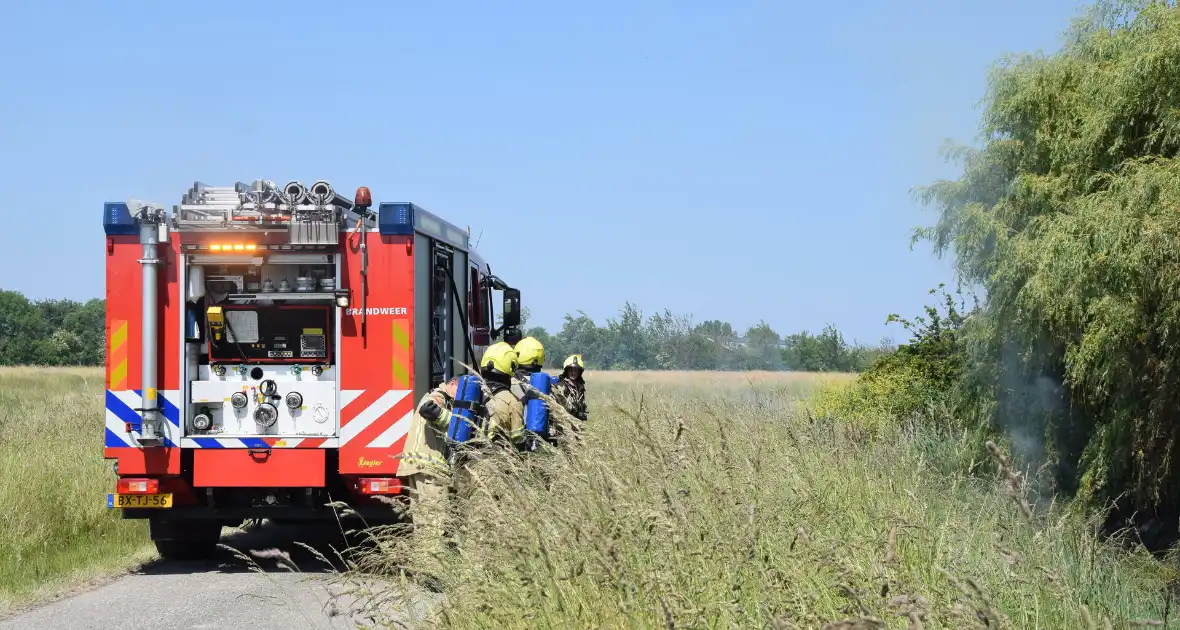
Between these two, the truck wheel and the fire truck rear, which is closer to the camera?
the fire truck rear

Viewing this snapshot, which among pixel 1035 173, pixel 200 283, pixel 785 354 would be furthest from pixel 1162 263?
pixel 785 354

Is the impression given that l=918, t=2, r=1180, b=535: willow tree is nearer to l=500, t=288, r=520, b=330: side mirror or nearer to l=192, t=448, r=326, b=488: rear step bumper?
l=500, t=288, r=520, b=330: side mirror

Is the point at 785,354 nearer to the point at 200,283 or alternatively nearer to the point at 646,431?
the point at 200,283

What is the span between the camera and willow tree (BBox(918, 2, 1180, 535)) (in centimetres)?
1077

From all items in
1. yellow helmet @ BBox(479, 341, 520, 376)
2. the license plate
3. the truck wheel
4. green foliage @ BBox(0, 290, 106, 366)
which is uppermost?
green foliage @ BBox(0, 290, 106, 366)

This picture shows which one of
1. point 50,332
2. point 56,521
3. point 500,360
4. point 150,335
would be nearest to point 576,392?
point 500,360

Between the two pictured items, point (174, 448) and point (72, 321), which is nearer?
point (174, 448)

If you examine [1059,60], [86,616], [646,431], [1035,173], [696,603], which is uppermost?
[1059,60]

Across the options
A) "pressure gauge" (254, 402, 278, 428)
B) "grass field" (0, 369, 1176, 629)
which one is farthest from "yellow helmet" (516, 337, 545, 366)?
"grass field" (0, 369, 1176, 629)

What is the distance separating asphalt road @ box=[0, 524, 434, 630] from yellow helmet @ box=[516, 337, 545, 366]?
2556 millimetres

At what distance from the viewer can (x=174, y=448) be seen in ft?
34.9

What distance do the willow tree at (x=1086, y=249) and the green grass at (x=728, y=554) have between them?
4.08 meters

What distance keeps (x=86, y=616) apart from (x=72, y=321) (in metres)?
82.1

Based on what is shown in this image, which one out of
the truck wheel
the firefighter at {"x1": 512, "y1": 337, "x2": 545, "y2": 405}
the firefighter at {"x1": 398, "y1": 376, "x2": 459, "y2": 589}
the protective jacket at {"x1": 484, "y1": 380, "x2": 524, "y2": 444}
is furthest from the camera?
the truck wheel
